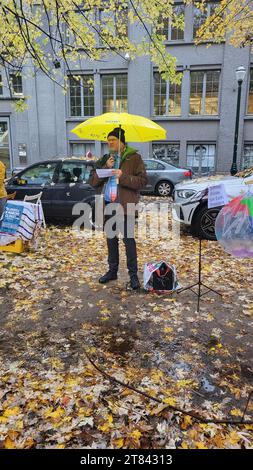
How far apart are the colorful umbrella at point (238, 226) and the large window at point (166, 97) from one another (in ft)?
54.3

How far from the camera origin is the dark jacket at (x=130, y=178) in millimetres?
4336

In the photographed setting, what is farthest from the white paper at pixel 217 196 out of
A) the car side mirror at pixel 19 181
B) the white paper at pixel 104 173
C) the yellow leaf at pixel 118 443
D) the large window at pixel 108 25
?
the car side mirror at pixel 19 181

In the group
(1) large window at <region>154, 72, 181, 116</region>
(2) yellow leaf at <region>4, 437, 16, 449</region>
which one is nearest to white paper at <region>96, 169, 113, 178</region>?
(2) yellow leaf at <region>4, 437, 16, 449</region>

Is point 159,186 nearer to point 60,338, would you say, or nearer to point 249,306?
point 249,306

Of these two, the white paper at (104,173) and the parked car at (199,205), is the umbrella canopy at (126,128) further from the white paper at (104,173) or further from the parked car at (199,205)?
the parked car at (199,205)

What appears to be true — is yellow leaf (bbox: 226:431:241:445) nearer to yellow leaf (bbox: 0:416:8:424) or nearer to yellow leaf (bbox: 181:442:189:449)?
yellow leaf (bbox: 181:442:189:449)

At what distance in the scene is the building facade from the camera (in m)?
17.4

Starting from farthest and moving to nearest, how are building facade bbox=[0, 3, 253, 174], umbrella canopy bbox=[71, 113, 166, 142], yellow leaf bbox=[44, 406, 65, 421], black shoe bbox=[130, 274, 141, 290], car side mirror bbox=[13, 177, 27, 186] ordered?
building facade bbox=[0, 3, 253, 174] → car side mirror bbox=[13, 177, 27, 186] → black shoe bbox=[130, 274, 141, 290] → umbrella canopy bbox=[71, 113, 166, 142] → yellow leaf bbox=[44, 406, 65, 421]

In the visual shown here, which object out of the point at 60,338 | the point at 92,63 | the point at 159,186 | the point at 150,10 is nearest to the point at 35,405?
the point at 60,338

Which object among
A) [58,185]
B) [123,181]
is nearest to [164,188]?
[58,185]

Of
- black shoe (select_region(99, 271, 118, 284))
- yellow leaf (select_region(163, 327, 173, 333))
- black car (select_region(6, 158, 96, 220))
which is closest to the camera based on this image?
yellow leaf (select_region(163, 327, 173, 333))

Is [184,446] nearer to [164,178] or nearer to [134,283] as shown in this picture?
[134,283]

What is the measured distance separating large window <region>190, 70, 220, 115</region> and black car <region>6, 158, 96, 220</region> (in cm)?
1242

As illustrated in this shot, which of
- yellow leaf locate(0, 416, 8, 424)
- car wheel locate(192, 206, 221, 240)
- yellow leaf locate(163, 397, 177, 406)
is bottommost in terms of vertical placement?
yellow leaf locate(163, 397, 177, 406)
